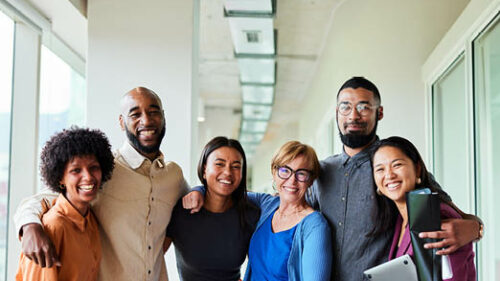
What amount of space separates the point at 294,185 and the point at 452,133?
1.76 meters

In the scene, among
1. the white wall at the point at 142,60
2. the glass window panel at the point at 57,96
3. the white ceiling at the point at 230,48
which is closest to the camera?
the white wall at the point at 142,60

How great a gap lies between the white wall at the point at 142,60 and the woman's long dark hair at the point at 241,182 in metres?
1.08

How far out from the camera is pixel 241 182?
2.36 metres

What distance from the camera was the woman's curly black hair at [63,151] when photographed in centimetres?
194

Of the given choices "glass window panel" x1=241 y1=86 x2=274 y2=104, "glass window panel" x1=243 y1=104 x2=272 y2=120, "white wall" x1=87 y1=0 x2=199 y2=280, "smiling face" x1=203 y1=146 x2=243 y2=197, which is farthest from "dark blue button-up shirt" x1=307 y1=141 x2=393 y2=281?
"glass window panel" x1=243 y1=104 x2=272 y2=120

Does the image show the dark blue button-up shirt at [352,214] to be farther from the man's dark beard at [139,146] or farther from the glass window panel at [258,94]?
the glass window panel at [258,94]

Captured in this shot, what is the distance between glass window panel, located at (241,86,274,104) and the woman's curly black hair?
5.62 metres

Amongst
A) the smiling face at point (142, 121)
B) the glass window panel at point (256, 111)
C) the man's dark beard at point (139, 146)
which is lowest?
the man's dark beard at point (139, 146)

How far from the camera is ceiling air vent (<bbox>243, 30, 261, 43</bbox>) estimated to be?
523 centimetres

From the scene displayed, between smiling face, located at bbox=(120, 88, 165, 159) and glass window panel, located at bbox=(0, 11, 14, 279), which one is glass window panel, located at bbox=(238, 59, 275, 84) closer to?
glass window panel, located at bbox=(0, 11, 14, 279)

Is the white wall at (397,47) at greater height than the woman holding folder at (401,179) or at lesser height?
greater

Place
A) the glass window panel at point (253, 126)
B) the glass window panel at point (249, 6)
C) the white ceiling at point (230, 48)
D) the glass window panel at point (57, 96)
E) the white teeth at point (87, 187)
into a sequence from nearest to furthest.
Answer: the white teeth at point (87, 187) → the white ceiling at point (230, 48) → the glass window panel at point (57, 96) → the glass window panel at point (249, 6) → the glass window panel at point (253, 126)

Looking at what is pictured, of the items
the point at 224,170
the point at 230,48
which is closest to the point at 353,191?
the point at 224,170

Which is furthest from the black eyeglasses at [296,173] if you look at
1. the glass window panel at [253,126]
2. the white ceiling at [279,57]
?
the glass window panel at [253,126]
